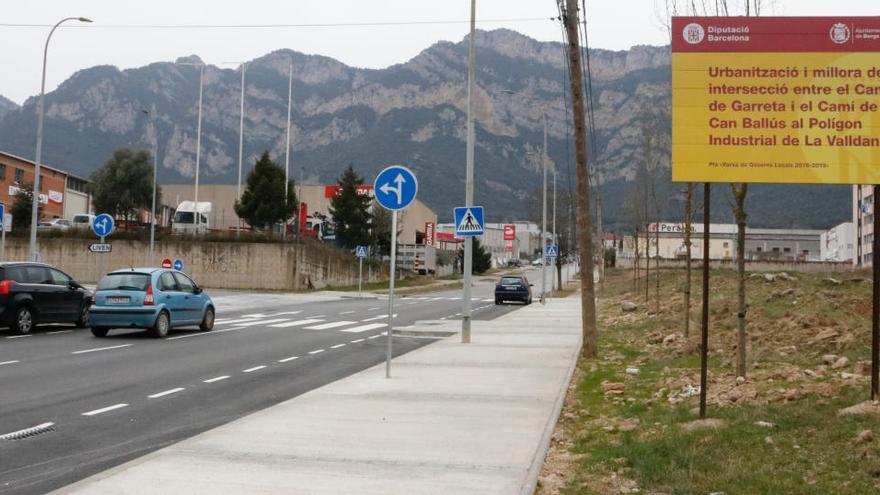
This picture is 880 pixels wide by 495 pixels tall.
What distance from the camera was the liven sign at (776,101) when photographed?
8.75m

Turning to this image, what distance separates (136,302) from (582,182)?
981cm

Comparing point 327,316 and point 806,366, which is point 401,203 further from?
point 327,316

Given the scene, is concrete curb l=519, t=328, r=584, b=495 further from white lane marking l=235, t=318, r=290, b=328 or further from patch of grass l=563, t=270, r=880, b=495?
white lane marking l=235, t=318, r=290, b=328

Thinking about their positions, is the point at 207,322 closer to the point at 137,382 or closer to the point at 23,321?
the point at 23,321

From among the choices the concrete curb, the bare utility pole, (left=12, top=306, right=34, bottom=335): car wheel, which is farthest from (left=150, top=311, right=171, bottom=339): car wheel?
the concrete curb

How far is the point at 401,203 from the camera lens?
485 inches

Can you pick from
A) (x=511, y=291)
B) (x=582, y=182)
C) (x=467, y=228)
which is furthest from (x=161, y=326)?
(x=511, y=291)

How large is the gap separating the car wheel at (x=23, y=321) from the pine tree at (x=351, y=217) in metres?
56.9

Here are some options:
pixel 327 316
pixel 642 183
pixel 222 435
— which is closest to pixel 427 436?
pixel 222 435

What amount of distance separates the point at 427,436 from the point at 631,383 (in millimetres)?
4842

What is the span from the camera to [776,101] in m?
8.78

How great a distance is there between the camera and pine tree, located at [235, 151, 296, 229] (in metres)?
60.9

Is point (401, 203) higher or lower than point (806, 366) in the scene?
higher

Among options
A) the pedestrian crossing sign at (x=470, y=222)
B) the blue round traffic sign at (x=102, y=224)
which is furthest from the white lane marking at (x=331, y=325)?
the blue round traffic sign at (x=102, y=224)
